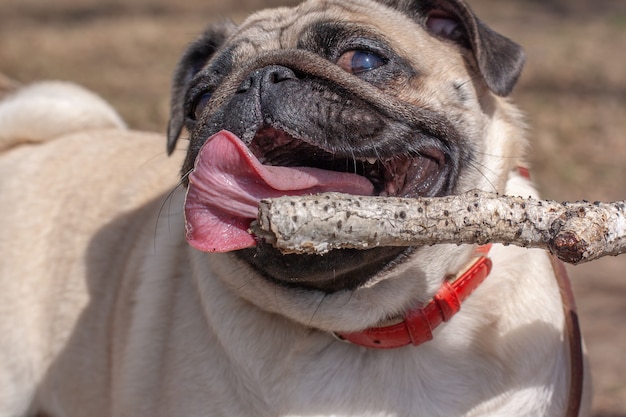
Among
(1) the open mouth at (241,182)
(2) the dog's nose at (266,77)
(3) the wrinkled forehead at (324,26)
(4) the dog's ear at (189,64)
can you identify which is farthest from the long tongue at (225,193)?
(4) the dog's ear at (189,64)

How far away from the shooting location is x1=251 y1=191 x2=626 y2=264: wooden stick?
217cm

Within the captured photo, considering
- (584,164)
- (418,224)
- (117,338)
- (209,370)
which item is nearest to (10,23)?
(584,164)

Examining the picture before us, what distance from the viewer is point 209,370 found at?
3.28m

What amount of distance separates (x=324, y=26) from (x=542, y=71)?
21.7 feet

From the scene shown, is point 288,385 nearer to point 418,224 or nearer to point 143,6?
point 418,224

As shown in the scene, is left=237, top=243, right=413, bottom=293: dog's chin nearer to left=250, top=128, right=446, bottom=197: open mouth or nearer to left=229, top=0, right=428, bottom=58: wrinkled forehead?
left=250, top=128, right=446, bottom=197: open mouth

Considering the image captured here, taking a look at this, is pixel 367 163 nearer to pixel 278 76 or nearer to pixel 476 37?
pixel 278 76

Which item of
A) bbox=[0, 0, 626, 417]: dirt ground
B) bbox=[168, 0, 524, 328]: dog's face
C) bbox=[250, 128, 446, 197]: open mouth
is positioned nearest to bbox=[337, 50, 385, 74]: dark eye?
bbox=[168, 0, 524, 328]: dog's face

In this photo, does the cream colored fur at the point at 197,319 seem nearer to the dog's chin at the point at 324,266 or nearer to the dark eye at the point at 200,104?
the dog's chin at the point at 324,266

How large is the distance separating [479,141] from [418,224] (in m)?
1.00

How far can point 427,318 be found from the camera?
3109 mm

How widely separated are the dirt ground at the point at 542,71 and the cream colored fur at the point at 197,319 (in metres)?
1.74

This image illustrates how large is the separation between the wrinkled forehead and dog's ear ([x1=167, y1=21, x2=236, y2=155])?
28cm

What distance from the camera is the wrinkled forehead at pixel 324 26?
10.2 feet
